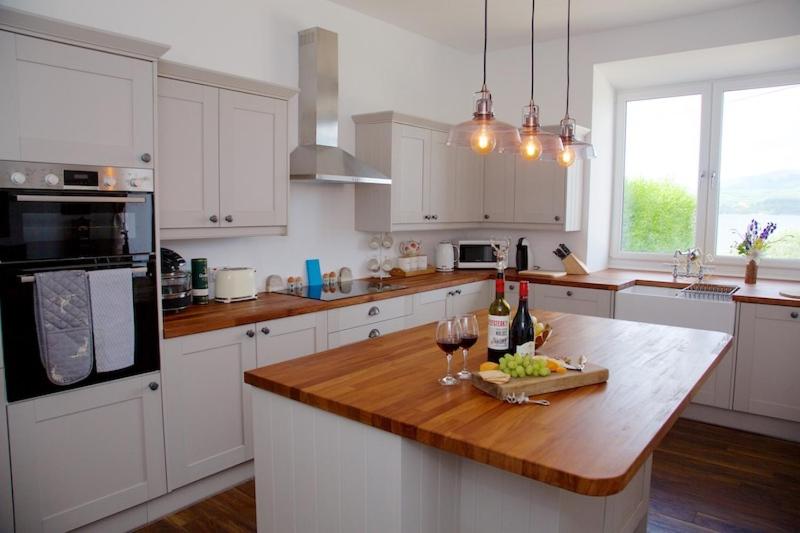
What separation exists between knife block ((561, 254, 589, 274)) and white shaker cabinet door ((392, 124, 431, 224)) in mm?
1253

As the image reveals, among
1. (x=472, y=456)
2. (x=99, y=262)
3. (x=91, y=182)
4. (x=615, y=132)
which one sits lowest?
(x=472, y=456)

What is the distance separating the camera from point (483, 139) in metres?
2.21

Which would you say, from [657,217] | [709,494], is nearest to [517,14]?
[657,217]

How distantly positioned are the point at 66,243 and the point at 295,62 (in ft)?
6.96

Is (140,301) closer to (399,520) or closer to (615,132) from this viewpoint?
(399,520)

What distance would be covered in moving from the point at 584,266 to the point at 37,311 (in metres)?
3.96

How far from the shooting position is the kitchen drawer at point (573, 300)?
14.1 feet

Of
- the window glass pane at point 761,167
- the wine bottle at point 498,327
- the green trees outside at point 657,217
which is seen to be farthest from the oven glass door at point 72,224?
the window glass pane at point 761,167

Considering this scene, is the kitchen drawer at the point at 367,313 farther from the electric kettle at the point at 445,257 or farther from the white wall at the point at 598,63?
the white wall at the point at 598,63

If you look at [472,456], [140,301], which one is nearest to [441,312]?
[140,301]

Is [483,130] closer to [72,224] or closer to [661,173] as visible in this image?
[72,224]

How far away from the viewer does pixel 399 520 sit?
1625mm

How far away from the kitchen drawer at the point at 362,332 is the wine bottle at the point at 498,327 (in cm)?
152

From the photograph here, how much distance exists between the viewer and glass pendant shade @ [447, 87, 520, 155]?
2182 mm
